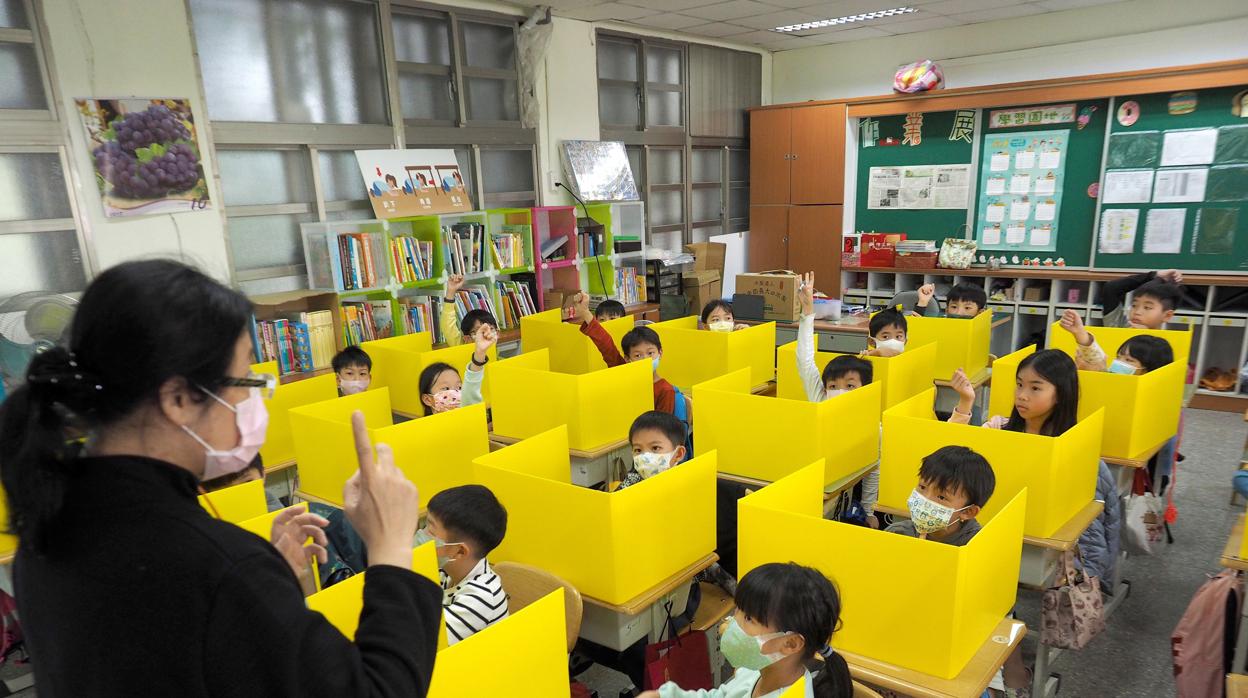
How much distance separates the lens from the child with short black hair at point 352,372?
3.60 meters

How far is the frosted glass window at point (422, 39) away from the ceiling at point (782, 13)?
2.63ft

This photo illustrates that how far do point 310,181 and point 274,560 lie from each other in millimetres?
4350

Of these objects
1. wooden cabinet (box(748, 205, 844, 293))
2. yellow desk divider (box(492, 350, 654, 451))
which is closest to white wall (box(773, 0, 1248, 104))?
wooden cabinet (box(748, 205, 844, 293))

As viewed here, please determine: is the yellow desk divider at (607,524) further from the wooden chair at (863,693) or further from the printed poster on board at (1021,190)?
the printed poster on board at (1021,190)

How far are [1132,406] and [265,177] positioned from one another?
15.2ft

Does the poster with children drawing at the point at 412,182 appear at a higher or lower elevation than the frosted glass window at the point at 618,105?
lower

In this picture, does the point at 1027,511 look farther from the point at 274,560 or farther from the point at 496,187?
the point at 496,187

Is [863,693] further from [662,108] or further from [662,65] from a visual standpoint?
[662,65]

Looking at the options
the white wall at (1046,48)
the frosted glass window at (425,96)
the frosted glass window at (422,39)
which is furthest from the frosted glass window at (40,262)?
the white wall at (1046,48)

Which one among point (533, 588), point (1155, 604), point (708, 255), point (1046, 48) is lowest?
point (1155, 604)

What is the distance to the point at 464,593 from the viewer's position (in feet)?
6.23

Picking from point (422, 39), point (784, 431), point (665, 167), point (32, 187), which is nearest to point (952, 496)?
point (784, 431)

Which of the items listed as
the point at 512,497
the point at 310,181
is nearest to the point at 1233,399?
the point at 512,497

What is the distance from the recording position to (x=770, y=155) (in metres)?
7.77
